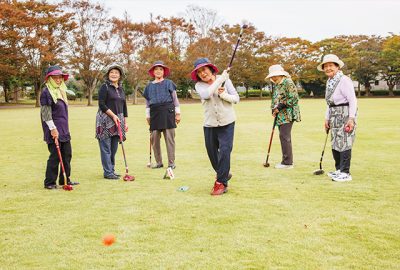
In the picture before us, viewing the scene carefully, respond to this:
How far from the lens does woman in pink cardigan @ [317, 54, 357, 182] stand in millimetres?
7355

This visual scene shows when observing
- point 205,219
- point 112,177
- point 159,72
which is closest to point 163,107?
point 159,72

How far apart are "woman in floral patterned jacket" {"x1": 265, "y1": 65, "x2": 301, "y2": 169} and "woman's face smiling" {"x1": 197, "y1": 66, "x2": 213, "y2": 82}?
8.02 ft

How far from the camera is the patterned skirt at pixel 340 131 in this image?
7465mm

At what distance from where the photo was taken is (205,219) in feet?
17.5

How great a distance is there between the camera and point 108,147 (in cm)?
812

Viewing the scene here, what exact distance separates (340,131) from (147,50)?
165ft

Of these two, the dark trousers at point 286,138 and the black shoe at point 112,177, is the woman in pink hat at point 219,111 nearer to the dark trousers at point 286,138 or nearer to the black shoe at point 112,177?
the black shoe at point 112,177

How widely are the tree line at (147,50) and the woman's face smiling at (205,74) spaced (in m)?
41.8

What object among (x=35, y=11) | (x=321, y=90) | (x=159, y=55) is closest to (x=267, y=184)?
(x=35, y=11)

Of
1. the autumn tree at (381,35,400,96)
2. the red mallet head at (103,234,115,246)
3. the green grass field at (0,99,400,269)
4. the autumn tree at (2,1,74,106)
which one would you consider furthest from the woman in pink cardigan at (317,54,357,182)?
the autumn tree at (381,35,400,96)

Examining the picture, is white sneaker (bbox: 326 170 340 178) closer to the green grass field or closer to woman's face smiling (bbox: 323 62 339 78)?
the green grass field

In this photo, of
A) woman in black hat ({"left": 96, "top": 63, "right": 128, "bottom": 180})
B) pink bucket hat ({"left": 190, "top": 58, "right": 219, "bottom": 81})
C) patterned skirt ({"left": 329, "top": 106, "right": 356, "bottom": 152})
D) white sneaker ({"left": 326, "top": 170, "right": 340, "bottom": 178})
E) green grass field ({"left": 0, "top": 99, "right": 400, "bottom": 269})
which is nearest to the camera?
green grass field ({"left": 0, "top": 99, "right": 400, "bottom": 269})

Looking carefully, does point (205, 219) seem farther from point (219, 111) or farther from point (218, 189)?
point (219, 111)

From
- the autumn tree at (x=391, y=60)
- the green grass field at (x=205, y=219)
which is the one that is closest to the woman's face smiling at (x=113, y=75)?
the green grass field at (x=205, y=219)
